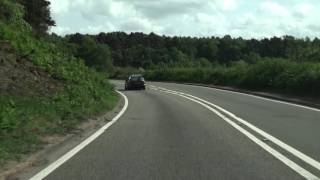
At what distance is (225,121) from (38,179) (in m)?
11.8

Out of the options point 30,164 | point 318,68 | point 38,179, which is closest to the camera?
point 38,179

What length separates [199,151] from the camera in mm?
13234

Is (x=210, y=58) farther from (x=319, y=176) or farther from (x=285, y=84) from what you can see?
(x=319, y=176)

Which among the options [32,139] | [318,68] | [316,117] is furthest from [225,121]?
[318,68]

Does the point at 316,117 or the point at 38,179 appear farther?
the point at 316,117

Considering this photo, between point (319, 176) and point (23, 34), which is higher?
point (23, 34)

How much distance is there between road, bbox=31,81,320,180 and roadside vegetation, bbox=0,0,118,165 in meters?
1.19

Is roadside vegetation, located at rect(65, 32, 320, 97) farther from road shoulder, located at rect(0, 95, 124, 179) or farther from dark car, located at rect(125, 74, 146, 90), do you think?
road shoulder, located at rect(0, 95, 124, 179)

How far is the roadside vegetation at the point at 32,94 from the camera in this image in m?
14.4

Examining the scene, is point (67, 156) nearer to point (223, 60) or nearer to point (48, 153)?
point (48, 153)

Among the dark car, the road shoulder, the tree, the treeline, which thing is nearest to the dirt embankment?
the road shoulder

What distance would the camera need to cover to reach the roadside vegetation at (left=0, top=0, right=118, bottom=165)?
1439 cm

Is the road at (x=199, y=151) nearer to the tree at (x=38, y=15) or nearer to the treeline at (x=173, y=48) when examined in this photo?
the tree at (x=38, y=15)

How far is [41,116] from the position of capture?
17.7 metres
